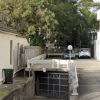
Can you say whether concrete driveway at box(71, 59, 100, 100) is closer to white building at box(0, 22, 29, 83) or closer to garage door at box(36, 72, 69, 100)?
garage door at box(36, 72, 69, 100)

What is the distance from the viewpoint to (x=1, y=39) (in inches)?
488

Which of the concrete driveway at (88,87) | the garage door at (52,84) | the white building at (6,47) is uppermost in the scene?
the white building at (6,47)

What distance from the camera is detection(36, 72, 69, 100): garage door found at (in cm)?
1641

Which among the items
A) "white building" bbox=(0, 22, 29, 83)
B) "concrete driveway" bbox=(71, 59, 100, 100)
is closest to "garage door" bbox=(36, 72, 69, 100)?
"concrete driveway" bbox=(71, 59, 100, 100)

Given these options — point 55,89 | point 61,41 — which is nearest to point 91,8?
point 61,41

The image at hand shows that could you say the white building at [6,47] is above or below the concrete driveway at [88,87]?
above

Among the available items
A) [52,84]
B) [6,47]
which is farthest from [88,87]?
[6,47]

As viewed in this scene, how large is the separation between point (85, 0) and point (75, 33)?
31.7 ft

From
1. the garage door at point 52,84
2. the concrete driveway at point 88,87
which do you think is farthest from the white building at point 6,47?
the concrete driveway at point 88,87

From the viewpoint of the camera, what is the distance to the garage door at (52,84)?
1641 cm

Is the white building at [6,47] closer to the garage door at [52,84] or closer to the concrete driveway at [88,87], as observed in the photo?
the garage door at [52,84]

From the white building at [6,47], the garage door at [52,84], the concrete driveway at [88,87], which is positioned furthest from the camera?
the garage door at [52,84]

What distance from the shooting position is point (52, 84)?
16719 mm

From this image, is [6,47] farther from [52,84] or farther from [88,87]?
[88,87]
